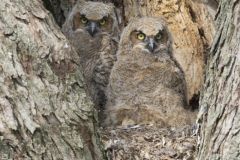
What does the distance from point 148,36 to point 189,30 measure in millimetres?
919

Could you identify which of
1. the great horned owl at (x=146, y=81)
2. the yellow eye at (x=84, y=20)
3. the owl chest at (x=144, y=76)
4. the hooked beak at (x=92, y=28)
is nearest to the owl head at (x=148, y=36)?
the great horned owl at (x=146, y=81)

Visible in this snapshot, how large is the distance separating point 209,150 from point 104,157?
674mm

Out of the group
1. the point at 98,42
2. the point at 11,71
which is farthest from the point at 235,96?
the point at 98,42

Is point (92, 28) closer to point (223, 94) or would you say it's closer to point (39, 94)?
point (39, 94)

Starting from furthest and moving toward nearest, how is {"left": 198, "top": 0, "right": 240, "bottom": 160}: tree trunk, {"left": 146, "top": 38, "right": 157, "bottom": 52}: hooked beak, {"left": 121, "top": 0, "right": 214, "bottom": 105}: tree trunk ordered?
1. {"left": 121, "top": 0, "right": 214, "bottom": 105}: tree trunk
2. {"left": 146, "top": 38, "right": 157, "bottom": 52}: hooked beak
3. {"left": 198, "top": 0, "right": 240, "bottom": 160}: tree trunk

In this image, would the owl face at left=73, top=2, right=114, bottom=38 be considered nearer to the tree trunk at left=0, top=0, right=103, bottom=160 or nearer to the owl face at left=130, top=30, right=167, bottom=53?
the owl face at left=130, top=30, right=167, bottom=53

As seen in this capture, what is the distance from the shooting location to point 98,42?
6070 mm

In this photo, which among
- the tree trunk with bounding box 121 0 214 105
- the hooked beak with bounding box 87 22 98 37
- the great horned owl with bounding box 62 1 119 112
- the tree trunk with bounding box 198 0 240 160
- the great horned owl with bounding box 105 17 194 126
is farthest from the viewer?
the tree trunk with bounding box 121 0 214 105

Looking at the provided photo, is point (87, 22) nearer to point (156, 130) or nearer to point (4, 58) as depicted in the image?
point (156, 130)

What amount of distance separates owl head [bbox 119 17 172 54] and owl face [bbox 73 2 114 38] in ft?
1.88

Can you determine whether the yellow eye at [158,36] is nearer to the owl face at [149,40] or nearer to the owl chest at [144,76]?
the owl face at [149,40]

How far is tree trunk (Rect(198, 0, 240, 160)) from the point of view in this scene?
3291mm

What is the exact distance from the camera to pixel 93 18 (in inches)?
242

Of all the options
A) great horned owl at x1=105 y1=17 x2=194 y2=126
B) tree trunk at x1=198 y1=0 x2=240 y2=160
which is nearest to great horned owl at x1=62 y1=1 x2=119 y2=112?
great horned owl at x1=105 y1=17 x2=194 y2=126
